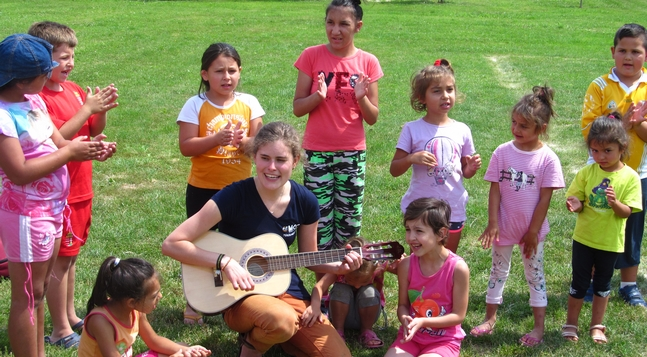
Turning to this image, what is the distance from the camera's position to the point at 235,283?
3.54m

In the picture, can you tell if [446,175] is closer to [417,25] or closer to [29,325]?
[29,325]

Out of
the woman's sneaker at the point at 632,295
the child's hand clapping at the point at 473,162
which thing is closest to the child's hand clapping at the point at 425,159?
the child's hand clapping at the point at 473,162

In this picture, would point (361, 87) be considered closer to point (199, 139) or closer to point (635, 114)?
point (199, 139)

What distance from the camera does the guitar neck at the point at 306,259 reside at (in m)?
3.76

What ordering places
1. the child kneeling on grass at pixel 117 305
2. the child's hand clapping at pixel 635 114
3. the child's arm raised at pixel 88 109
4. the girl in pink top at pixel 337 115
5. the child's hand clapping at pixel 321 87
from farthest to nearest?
the girl in pink top at pixel 337 115, the child's hand clapping at pixel 321 87, the child's hand clapping at pixel 635 114, the child's arm raised at pixel 88 109, the child kneeling on grass at pixel 117 305

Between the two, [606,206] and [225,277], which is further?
[606,206]

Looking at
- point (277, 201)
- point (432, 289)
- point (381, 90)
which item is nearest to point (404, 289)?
point (432, 289)

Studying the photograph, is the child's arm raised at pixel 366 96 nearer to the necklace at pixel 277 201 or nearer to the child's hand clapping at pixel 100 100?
the necklace at pixel 277 201

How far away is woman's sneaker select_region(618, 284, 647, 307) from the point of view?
A: 15.2 ft

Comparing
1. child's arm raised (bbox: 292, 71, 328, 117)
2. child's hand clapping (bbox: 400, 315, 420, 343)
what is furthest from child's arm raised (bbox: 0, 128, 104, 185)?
child's hand clapping (bbox: 400, 315, 420, 343)

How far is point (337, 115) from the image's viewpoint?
15.1 feet

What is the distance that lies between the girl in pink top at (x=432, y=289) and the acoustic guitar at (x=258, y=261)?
0.56 ft

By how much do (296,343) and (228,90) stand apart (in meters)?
1.71

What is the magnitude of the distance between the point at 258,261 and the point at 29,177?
1319 mm
